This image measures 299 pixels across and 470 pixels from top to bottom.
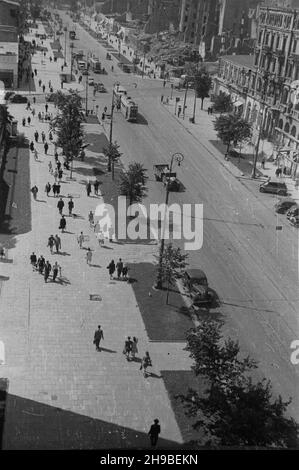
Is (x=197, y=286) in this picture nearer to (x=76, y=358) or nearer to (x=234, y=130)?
(x=76, y=358)

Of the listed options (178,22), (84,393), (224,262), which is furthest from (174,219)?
(178,22)

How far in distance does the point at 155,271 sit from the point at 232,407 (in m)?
14.9

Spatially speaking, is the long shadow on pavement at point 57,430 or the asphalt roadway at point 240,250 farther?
the asphalt roadway at point 240,250

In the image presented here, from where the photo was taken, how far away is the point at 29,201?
40906 mm

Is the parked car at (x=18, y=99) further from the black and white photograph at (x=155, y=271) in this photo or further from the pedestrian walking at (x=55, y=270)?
the pedestrian walking at (x=55, y=270)

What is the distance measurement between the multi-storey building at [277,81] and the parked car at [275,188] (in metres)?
6.01

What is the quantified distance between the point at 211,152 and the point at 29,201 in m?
23.7

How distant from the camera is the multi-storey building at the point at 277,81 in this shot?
5741cm

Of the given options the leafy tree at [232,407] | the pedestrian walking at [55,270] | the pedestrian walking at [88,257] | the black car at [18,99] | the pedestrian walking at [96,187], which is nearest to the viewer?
the leafy tree at [232,407]

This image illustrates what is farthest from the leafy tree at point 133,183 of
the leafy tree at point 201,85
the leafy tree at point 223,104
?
the leafy tree at point 201,85

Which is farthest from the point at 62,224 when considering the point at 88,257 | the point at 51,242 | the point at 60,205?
the point at 88,257

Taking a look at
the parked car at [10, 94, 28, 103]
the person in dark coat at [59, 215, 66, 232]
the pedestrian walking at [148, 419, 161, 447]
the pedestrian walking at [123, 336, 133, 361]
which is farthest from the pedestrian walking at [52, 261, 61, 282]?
the parked car at [10, 94, 28, 103]

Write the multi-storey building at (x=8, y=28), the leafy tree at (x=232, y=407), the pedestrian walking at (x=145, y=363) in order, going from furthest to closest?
the multi-storey building at (x=8, y=28) → the pedestrian walking at (x=145, y=363) → the leafy tree at (x=232, y=407)

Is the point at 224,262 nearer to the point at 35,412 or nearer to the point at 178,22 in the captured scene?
the point at 35,412
